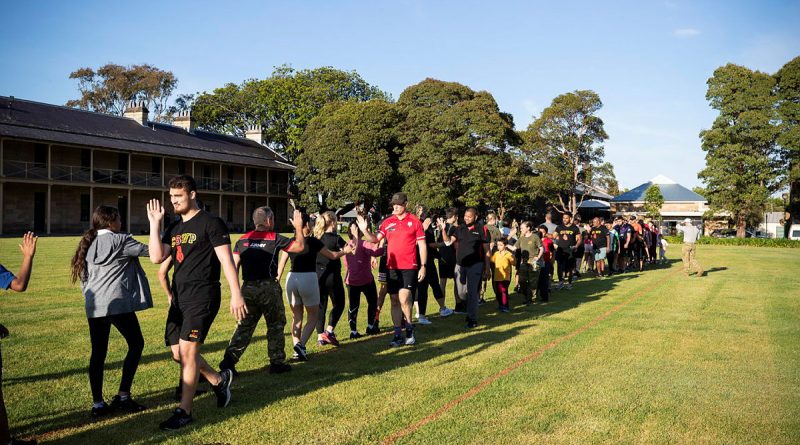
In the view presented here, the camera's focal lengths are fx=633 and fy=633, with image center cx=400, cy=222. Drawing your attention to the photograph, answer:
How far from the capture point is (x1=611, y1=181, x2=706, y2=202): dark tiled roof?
78.8 meters

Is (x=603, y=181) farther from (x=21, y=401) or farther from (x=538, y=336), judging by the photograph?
(x=21, y=401)

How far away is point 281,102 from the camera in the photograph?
189ft

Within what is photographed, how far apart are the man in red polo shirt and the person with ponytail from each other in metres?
3.40

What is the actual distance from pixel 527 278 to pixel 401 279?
17.1ft

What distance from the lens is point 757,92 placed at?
4825 cm

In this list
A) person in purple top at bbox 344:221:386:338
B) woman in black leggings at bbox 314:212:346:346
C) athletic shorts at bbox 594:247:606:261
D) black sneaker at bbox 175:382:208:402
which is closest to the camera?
black sneaker at bbox 175:382:208:402

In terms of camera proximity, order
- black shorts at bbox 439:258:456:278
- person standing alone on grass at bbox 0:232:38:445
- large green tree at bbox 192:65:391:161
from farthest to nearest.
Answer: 1. large green tree at bbox 192:65:391:161
2. black shorts at bbox 439:258:456:278
3. person standing alone on grass at bbox 0:232:38:445

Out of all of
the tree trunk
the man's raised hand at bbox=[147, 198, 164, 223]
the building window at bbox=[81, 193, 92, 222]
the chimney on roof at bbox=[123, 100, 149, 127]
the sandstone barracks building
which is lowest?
the man's raised hand at bbox=[147, 198, 164, 223]

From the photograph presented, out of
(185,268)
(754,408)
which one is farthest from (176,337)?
(754,408)

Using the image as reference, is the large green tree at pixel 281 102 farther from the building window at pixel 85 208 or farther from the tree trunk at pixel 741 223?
the tree trunk at pixel 741 223

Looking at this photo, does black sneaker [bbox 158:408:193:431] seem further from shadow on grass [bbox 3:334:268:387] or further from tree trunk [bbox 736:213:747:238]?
tree trunk [bbox 736:213:747:238]

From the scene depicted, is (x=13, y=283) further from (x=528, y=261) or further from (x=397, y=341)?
(x=528, y=261)

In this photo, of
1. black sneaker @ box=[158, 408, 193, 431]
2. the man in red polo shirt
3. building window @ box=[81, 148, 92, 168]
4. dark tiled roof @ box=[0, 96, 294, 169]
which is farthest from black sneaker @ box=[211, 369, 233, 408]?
building window @ box=[81, 148, 92, 168]

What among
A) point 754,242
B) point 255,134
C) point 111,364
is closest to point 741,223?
point 754,242
